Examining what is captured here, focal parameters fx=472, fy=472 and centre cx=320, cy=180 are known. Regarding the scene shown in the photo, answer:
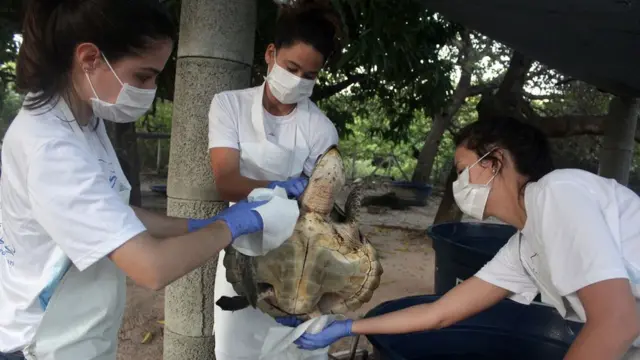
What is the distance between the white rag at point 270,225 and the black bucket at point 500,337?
2.44 feet

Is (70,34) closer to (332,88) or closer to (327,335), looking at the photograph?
(327,335)

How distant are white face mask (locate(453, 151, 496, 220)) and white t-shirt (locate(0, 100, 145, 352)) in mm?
832

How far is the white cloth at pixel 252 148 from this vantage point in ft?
5.34

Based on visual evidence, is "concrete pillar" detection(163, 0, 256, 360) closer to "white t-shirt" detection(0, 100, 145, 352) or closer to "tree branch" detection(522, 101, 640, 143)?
"white t-shirt" detection(0, 100, 145, 352)

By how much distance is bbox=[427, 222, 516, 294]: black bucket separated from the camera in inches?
89.7

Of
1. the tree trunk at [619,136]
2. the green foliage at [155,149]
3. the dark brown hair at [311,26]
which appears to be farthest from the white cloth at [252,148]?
the green foliage at [155,149]

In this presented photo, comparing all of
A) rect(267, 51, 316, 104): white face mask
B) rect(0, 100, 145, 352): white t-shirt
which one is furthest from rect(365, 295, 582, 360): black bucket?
rect(0, 100, 145, 352): white t-shirt

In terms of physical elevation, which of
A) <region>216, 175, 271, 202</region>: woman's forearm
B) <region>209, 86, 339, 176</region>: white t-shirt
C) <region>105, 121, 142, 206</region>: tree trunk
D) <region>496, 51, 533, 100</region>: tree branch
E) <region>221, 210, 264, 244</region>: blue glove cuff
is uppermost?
<region>496, 51, 533, 100</region>: tree branch

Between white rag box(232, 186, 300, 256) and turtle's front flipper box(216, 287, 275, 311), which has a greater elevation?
white rag box(232, 186, 300, 256)

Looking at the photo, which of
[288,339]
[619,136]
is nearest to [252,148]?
[288,339]

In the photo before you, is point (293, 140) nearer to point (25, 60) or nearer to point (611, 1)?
point (25, 60)

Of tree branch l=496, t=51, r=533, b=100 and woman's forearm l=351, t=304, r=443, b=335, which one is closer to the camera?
woman's forearm l=351, t=304, r=443, b=335

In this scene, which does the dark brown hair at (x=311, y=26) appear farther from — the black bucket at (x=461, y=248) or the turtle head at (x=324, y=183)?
the black bucket at (x=461, y=248)

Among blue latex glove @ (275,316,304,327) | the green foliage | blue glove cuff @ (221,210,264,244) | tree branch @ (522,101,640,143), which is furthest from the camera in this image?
the green foliage
